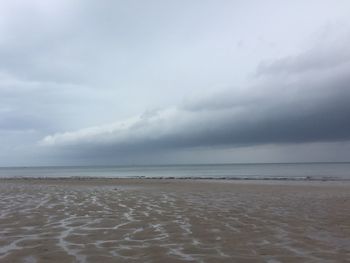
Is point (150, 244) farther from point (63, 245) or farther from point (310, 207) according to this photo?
point (310, 207)

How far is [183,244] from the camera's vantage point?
25.2ft

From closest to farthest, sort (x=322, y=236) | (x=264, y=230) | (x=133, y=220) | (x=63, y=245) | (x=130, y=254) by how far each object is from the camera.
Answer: (x=130, y=254)
(x=63, y=245)
(x=322, y=236)
(x=264, y=230)
(x=133, y=220)

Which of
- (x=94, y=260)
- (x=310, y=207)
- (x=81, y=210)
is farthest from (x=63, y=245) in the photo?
(x=310, y=207)

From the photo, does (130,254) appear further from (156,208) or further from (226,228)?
(156,208)

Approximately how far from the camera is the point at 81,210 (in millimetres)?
13656

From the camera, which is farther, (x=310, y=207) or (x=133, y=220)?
(x=310, y=207)

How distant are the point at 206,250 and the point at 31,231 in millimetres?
5043

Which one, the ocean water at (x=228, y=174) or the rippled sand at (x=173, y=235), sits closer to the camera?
the rippled sand at (x=173, y=235)

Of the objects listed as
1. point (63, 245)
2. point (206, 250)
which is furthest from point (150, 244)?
point (63, 245)

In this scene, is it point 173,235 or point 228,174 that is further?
point 228,174

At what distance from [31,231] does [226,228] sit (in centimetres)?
551

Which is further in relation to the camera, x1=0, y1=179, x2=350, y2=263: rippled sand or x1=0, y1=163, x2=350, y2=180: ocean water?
x1=0, y1=163, x2=350, y2=180: ocean water

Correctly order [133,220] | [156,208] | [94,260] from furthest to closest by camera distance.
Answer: [156,208] < [133,220] < [94,260]

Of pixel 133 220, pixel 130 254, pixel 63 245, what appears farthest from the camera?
pixel 133 220
